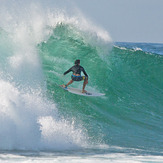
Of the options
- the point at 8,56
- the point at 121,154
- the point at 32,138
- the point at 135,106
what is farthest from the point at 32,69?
the point at 121,154

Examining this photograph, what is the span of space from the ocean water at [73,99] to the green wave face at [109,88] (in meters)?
0.02

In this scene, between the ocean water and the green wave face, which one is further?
the green wave face

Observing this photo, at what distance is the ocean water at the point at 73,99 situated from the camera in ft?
23.5

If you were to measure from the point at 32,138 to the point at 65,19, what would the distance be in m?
8.74

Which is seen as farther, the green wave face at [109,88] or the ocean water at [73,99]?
the green wave face at [109,88]

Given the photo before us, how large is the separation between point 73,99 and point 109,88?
1.98 m

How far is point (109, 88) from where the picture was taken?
1244 cm

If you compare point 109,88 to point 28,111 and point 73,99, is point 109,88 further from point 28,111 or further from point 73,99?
point 28,111

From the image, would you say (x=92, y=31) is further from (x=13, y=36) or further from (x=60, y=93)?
(x=60, y=93)

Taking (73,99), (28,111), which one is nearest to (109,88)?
(73,99)

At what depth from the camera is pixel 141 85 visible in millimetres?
13445

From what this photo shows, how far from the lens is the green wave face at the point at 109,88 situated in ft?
30.1

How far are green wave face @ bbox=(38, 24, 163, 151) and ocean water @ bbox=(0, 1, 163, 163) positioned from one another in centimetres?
2

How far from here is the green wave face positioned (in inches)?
361
